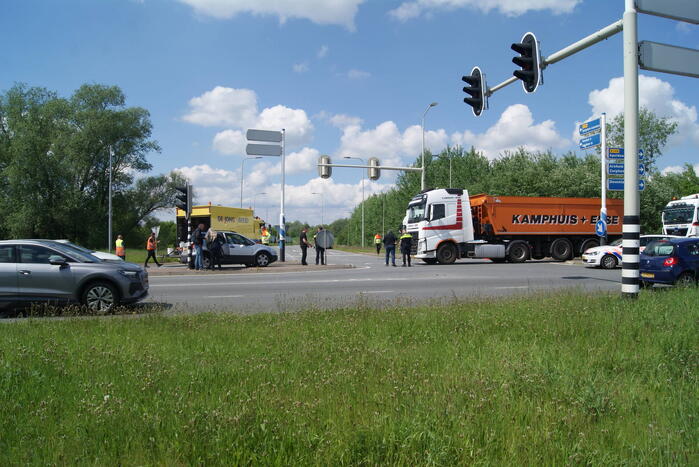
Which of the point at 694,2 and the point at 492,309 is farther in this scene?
the point at 694,2

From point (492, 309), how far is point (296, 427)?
562cm

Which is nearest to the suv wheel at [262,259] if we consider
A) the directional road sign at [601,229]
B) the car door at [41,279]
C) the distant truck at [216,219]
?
the distant truck at [216,219]

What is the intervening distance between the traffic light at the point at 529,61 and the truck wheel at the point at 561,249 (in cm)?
1711

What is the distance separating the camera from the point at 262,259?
79.3 ft

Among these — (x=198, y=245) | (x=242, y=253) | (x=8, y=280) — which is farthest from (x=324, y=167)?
(x=8, y=280)

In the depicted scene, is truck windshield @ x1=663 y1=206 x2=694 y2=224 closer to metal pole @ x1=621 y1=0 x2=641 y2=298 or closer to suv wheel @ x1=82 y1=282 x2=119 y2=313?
metal pole @ x1=621 y1=0 x2=641 y2=298

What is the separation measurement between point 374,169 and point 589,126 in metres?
12.5

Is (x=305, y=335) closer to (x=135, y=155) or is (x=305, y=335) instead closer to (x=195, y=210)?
(x=195, y=210)

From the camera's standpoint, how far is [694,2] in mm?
10445

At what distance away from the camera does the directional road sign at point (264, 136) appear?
24045 mm

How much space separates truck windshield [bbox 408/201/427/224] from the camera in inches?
974

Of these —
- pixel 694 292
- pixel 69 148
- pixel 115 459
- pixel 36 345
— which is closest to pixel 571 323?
pixel 694 292

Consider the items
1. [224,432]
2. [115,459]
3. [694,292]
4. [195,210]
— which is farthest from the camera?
[195,210]

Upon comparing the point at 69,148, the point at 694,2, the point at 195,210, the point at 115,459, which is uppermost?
the point at 69,148
